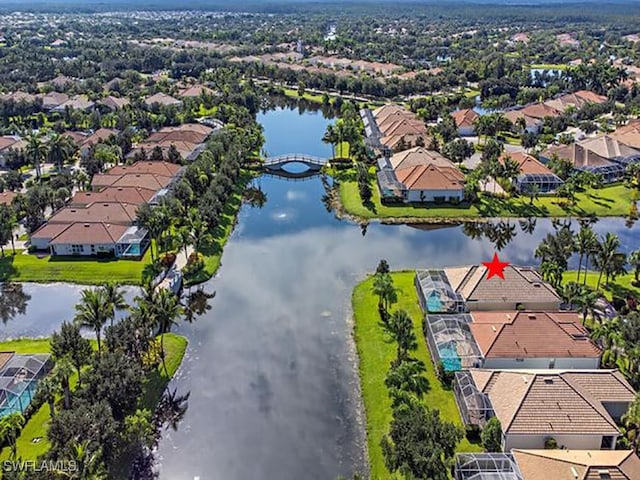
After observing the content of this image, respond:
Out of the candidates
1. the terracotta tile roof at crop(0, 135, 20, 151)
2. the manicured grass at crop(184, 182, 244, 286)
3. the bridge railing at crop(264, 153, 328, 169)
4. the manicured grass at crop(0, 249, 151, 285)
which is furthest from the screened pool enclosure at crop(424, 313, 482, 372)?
the terracotta tile roof at crop(0, 135, 20, 151)

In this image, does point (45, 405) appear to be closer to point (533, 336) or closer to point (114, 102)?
point (533, 336)

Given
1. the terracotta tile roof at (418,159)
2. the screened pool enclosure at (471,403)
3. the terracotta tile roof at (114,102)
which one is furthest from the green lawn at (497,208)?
the terracotta tile roof at (114,102)

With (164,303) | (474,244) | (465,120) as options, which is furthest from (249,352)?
(465,120)

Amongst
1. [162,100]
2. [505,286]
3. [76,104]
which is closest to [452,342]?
[505,286]

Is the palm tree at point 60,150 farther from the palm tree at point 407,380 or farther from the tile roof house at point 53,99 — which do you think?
the palm tree at point 407,380

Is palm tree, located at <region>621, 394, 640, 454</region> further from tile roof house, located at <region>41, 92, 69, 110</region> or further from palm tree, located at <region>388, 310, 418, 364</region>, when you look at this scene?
tile roof house, located at <region>41, 92, 69, 110</region>

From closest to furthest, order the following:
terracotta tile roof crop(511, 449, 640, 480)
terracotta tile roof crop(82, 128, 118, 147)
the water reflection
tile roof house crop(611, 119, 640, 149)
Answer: terracotta tile roof crop(511, 449, 640, 480), the water reflection, terracotta tile roof crop(82, 128, 118, 147), tile roof house crop(611, 119, 640, 149)
